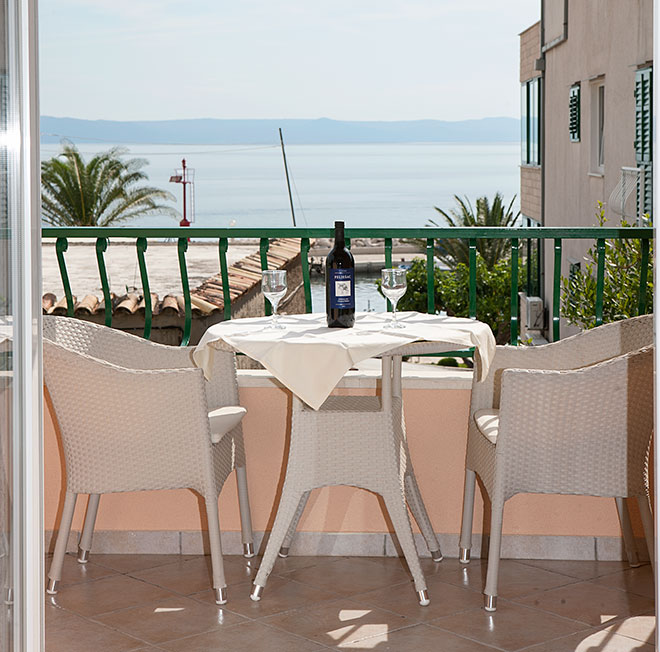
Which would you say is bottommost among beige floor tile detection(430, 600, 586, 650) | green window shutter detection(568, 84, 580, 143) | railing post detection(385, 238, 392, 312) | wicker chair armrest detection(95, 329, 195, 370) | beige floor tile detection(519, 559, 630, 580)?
beige floor tile detection(430, 600, 586, 650)

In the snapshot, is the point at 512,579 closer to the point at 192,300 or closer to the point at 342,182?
the point at 192,300

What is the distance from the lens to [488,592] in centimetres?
315

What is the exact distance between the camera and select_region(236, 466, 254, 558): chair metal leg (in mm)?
3670

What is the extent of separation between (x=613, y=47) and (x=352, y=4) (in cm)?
4586

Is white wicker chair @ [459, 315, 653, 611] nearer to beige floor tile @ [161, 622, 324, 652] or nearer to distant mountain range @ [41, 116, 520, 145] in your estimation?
beige floor tile @ [161, 622, 324, 652]

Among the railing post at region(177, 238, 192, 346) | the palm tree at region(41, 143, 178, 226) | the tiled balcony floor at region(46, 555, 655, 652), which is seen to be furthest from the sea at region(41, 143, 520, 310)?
the tiled balcony floor at region(46, 555, 655, 652)

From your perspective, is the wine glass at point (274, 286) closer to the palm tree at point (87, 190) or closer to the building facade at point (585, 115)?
the building facade at point (585, 115)

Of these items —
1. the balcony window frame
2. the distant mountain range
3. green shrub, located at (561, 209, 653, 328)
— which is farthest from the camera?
the distant mountain range

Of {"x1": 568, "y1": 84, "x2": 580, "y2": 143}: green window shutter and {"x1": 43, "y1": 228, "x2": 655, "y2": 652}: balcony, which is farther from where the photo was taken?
{"x1": 568, "y1": 84, "x2": 580, "y2": 143}: green window shutter

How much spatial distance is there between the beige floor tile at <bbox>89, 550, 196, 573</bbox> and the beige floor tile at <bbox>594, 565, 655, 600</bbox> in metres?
1.53

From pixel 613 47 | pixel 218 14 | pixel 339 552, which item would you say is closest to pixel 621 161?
pixel 613 47

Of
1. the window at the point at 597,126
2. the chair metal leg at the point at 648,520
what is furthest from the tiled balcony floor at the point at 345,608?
the window at the point at 597,126

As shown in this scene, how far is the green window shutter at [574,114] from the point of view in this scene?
14727mm

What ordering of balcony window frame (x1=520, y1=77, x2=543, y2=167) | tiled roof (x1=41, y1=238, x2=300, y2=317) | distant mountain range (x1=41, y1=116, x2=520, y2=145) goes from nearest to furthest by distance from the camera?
tiled roof (x1=41, y1=238, x2=300, y2=317)
balcony window frame (x1=520, y1=77, x2=543, y2=167)
distant mountain range (x1=41, y1=116, x2=520, y2=145)
